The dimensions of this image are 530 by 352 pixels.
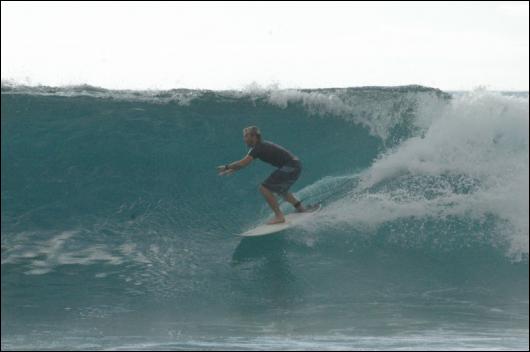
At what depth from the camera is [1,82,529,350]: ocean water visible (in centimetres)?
817

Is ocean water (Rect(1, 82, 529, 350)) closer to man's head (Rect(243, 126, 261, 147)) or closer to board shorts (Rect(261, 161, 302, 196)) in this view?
board shorts (Rect(261, 161, 302, 196))

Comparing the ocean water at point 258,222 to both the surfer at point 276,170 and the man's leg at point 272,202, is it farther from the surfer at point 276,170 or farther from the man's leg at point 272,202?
the surfer at point 276,170

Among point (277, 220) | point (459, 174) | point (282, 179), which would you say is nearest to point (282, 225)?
point (277, 220)

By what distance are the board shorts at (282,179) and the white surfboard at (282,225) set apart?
0.39 metres

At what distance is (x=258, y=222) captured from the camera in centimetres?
1123

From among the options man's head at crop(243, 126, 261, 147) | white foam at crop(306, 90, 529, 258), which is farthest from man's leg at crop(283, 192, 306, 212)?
man's head at crop(243, 126, 261, 147)

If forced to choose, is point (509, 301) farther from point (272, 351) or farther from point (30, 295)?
point (30, 295)

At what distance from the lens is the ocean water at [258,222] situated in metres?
8.17

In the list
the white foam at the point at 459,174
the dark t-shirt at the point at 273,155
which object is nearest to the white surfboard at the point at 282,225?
the white foam at the point at 459,174

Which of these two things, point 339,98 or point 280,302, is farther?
point 339,98

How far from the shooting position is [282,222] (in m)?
10.3

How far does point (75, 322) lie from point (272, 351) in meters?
2.35

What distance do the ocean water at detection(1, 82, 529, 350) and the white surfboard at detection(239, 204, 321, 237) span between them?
5.0 inches

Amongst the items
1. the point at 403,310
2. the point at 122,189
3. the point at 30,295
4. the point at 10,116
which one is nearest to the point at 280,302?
the point at 403,310
